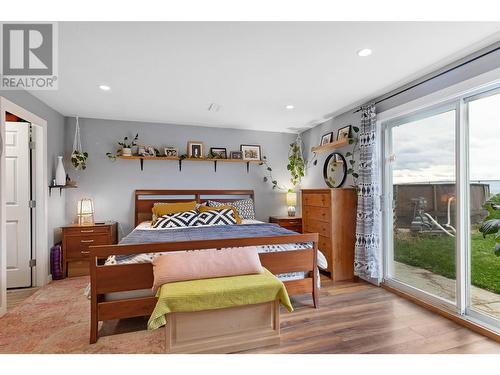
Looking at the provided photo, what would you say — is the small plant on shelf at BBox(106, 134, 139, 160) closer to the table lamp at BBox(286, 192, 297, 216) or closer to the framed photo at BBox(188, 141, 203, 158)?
the framed photo at BBox(188, 141, 203, 158)

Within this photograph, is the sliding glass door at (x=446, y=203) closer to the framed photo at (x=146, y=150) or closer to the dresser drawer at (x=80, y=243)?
the framed photo at (x=146, y=150)

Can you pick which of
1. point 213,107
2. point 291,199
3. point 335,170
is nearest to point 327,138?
point 335,170

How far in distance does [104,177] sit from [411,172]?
441 cm

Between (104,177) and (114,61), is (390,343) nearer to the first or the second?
(114,61)

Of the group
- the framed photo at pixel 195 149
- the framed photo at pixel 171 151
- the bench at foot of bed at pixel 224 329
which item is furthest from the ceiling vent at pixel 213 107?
the bench at foot of bed at pixel 224 329

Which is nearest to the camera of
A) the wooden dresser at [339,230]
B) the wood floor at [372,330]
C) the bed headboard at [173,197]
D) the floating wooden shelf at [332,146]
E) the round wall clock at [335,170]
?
the wood floor at [372,330]

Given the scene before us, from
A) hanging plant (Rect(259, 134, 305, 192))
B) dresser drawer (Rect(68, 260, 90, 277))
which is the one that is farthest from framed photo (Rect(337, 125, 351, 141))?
dresser drawer (Rect(68, 260, 90, 277))

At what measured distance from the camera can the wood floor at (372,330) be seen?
6.27ft

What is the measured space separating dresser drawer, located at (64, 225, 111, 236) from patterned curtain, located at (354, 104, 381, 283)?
3481 millimetres

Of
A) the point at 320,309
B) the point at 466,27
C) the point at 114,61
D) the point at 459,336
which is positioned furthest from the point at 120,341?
the point at 466,27

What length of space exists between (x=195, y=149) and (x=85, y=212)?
195cm
